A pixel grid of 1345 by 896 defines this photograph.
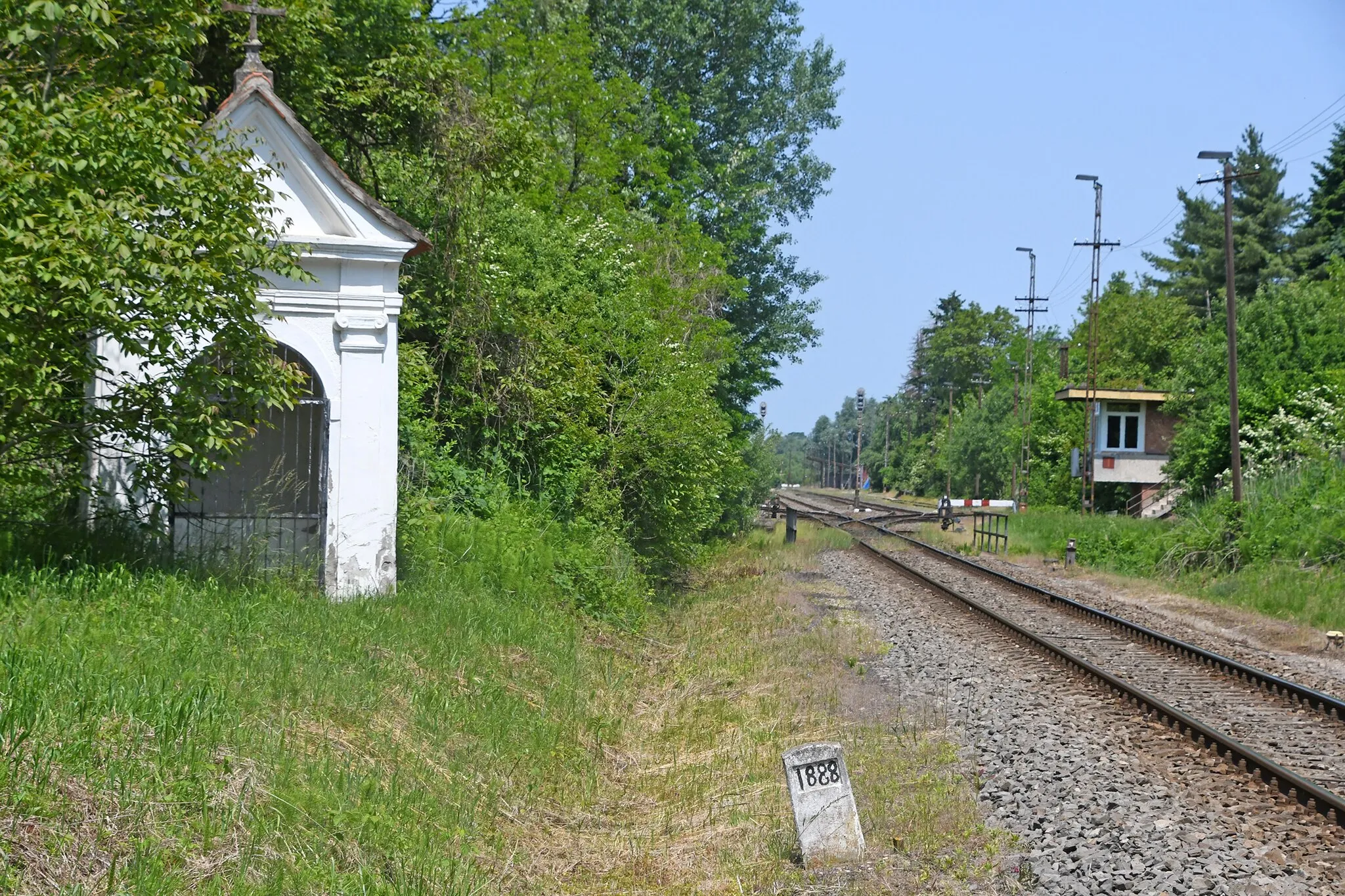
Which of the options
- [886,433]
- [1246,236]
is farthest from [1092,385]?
[886,433]

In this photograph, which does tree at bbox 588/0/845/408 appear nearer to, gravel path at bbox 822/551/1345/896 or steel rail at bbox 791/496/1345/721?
steel rail at bbox 791/496/1345/721

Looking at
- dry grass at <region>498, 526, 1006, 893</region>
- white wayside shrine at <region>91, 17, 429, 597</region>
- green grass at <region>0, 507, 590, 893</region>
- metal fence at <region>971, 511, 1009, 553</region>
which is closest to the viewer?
green grass at <region>0, 507, 590, 893</region>

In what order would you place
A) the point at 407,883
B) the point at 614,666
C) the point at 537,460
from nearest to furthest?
1. the point at 407,883
2. the point at 614,666
3. the point at 537,460

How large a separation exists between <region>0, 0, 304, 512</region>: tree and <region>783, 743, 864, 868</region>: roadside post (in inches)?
201

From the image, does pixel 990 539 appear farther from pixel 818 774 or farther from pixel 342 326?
pixel 818 774

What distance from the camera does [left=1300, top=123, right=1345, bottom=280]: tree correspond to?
58.5m

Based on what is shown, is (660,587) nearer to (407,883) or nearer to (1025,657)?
(1025,657)

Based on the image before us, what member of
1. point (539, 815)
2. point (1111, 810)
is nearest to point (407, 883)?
point (539, 815)

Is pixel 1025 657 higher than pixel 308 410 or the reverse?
the reverse

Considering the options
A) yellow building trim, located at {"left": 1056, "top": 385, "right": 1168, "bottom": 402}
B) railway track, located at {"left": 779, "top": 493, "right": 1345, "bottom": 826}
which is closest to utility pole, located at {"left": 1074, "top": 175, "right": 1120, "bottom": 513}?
yellow building trim, located at {"left": 1056, "top": 385, "right": 1168, "bottom": 402}

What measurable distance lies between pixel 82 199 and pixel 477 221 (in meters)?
9.86

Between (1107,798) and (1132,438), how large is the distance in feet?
140

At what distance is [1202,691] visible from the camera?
1205 centimetres

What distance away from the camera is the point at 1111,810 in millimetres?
7680
